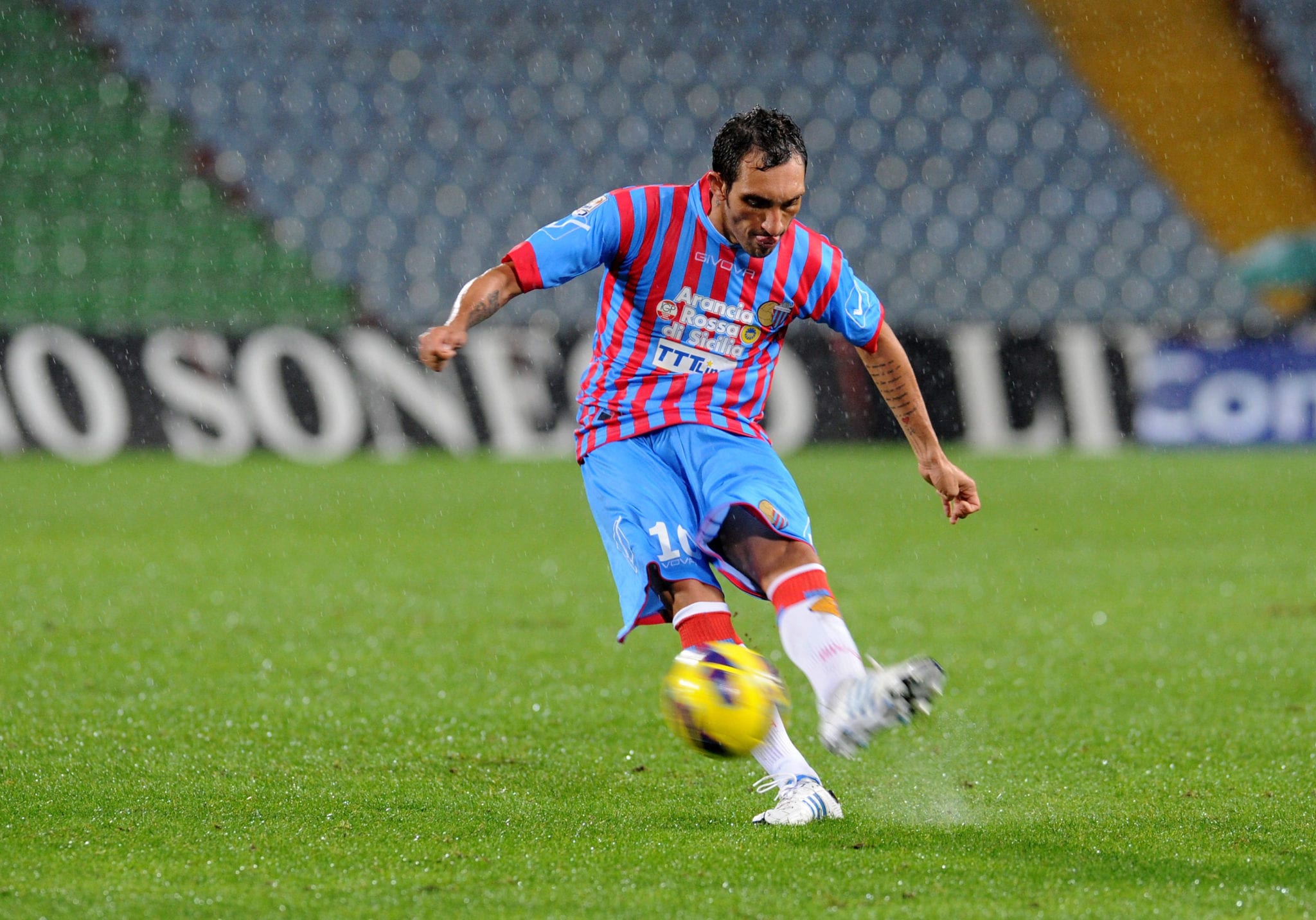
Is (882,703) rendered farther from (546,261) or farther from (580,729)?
(580,729)

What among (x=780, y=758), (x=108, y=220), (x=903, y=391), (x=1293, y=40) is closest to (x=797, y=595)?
(x=780, y=758)

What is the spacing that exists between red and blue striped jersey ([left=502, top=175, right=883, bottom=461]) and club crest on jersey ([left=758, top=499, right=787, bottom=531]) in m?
0.29

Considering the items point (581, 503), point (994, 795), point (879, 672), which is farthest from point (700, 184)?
point (581, 503)

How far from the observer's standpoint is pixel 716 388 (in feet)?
12.5

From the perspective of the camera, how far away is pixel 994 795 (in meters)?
3.99

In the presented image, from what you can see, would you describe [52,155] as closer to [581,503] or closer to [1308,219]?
[581,503]

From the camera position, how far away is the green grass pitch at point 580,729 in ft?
10.3

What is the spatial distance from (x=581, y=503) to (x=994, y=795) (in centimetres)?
693

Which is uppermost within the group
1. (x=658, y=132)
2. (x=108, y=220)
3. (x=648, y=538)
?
(x=658, y=132)

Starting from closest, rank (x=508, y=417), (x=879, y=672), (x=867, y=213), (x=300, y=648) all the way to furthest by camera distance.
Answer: (x=879, y=672) → (x=300, y=648) → (x=508, y=417) → (x=867, y=213)

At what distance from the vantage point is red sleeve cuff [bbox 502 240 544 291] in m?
3.54

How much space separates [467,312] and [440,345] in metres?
0.24

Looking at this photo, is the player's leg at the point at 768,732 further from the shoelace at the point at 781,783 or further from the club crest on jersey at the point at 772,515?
the club crest on jersey at the point at 772,515

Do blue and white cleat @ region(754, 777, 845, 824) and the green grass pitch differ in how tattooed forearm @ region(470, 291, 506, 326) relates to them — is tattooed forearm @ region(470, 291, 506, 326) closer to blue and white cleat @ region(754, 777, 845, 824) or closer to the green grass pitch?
the green grass pitch
